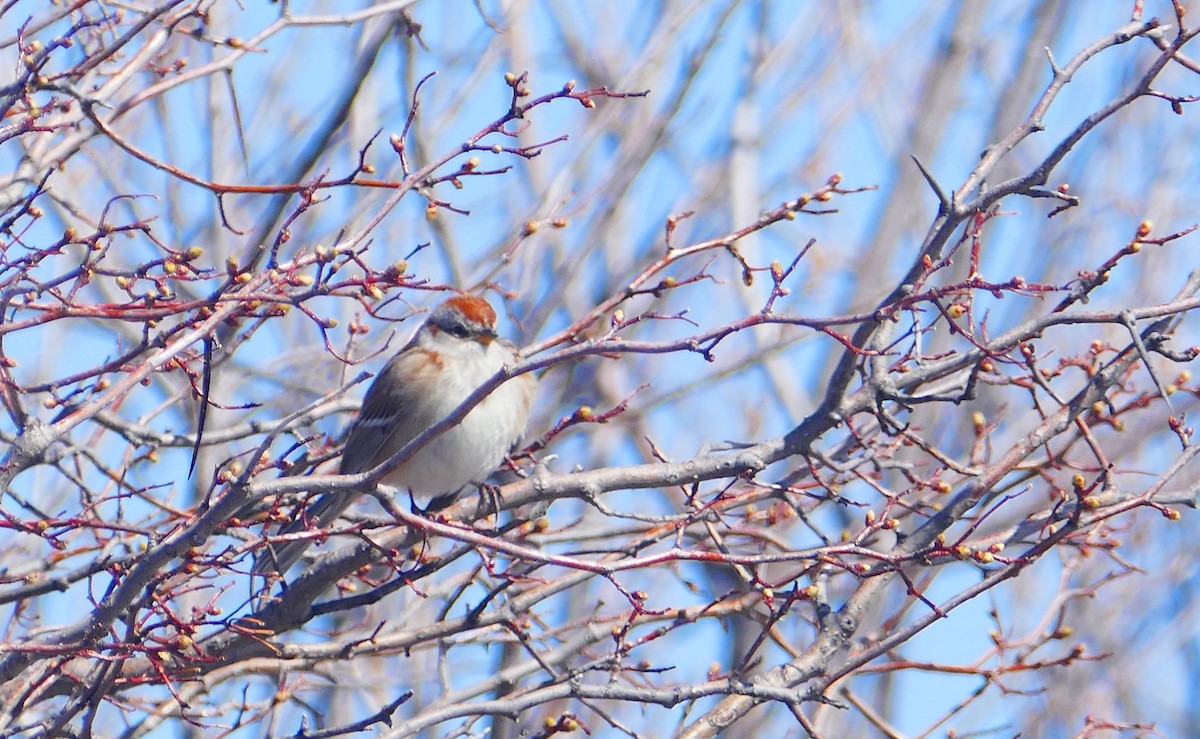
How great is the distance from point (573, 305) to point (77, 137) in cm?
461

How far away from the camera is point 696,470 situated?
3742 mm

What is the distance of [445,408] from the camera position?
5598mm

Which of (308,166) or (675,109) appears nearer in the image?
(308,166)

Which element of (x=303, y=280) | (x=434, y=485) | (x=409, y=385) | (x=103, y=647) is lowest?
(x=103, y=647)

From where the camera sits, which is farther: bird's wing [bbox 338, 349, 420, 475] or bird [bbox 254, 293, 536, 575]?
bird's wing [bbox 338, 349, 420, 475]

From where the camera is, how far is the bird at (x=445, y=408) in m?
5.35

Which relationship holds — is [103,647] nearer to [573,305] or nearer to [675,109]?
[675,109]

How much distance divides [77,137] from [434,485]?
2176mm

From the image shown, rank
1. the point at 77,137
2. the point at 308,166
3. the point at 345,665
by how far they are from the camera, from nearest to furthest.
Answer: the point at 77,137, the point at 308,166, the point at 345,665

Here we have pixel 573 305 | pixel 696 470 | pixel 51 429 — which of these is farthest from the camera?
pixel 573 305

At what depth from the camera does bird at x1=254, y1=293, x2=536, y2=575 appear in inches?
211

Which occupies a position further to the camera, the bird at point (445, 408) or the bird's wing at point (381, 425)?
the bird's wing at point (381, 425)

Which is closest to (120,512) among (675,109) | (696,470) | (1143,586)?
(696,470)

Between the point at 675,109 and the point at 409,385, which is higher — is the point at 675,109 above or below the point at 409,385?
above
